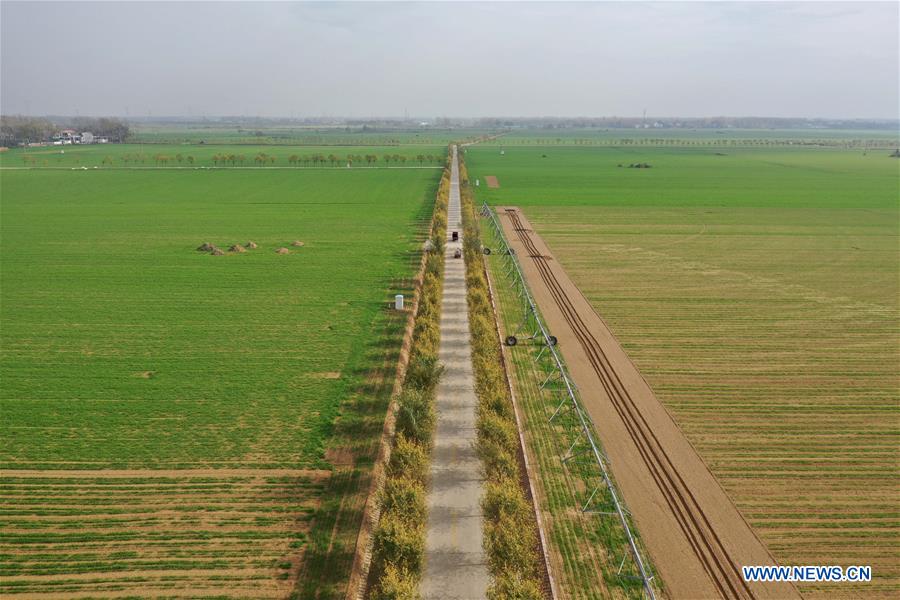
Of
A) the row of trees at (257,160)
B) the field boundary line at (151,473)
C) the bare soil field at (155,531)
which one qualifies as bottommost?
the bare soil field at (155,531)

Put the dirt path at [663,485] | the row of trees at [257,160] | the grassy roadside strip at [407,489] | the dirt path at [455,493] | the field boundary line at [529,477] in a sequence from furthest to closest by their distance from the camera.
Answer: the row of trees at [257,160], the dirt path at [663,485], the field boundary line at [529,477], the dirt path at [455,493], the grassy roadside strip at [407,489]

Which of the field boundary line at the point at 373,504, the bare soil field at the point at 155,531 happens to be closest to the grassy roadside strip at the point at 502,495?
the field boundary line at the point at 373,504

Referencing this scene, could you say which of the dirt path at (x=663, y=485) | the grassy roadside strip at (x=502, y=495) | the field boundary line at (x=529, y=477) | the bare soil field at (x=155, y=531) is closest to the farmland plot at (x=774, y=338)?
the dirt path at (x=663, y=485)

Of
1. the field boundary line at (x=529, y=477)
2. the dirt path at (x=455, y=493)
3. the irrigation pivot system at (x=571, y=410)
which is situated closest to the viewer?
the dirt path at (x=455, y=493)

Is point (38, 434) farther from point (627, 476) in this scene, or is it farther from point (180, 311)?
point (627, 476)

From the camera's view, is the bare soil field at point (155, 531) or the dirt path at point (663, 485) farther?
the dirt path at point (663, 485)

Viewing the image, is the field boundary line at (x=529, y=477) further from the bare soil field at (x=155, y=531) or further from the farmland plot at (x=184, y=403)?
the bare soil field at (x=155, y=531)

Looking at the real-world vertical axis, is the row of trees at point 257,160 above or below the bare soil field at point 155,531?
above
